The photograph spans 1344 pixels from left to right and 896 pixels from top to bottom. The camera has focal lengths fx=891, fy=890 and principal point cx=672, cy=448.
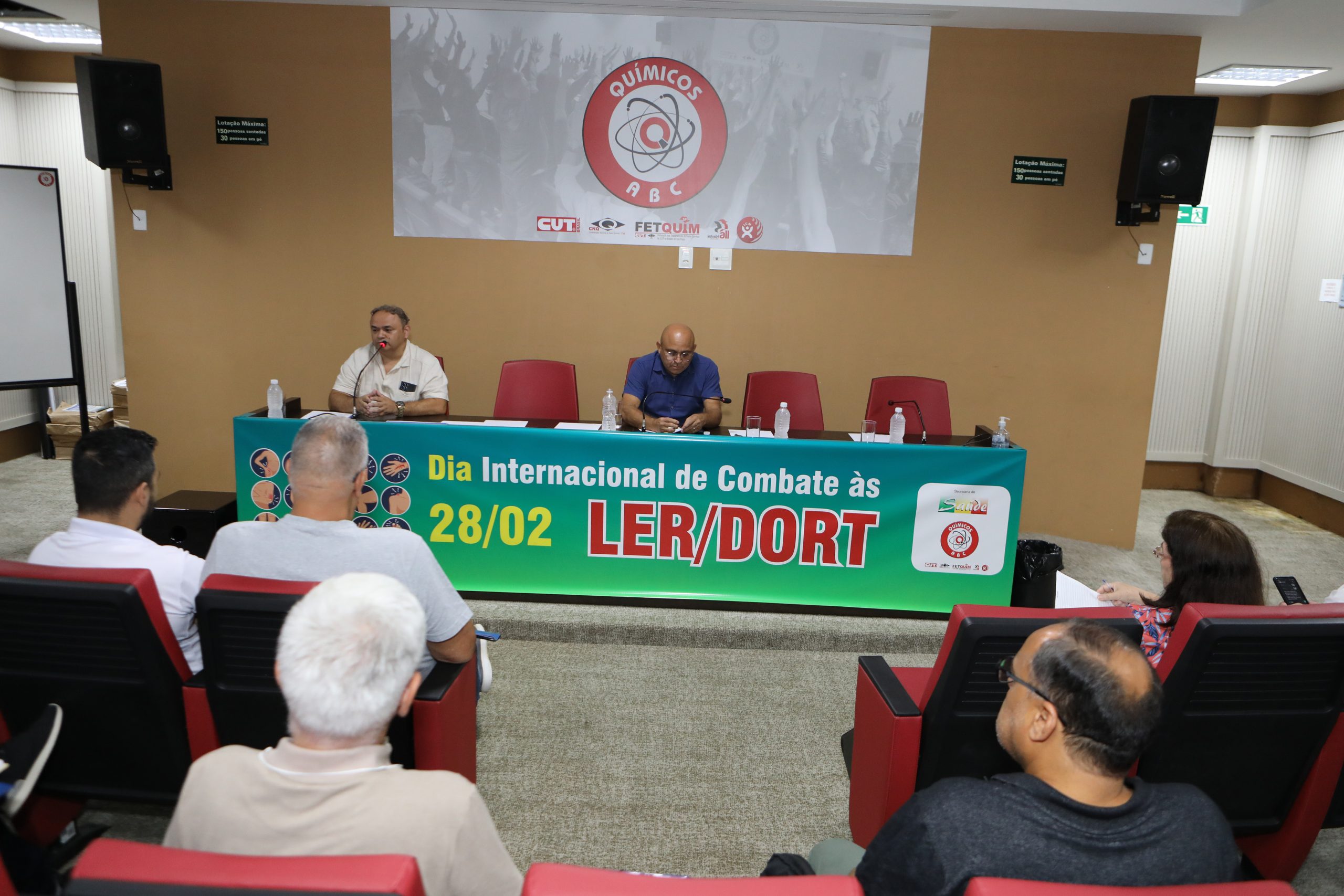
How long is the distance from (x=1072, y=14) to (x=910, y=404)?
2.34m

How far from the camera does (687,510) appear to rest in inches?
150

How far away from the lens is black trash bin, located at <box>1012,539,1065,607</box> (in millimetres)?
3857

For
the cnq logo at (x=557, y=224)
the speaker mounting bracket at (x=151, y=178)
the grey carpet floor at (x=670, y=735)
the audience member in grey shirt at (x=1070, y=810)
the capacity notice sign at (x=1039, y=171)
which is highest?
the capacity notice sign at (x=1039, y=171)

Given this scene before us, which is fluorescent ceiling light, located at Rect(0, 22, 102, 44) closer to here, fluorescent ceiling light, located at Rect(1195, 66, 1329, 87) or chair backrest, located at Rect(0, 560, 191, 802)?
chair backrest, located at Rect(0, 560, 191, 802)

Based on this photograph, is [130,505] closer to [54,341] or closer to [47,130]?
[54,341]

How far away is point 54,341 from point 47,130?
9.26 ft

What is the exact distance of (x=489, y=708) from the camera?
3221 millimetres

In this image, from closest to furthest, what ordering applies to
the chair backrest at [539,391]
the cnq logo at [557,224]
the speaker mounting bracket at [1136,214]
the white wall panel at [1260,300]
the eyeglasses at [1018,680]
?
the eyeglasses at [1018,680], the chair backrest at [539,391], the speaker mounting bracket at [1136,214], the cnq logo at [557,224], the white wall panel at [1260,300]

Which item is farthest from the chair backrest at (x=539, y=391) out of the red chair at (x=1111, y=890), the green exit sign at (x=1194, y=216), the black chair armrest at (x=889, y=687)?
the green exit sign at (x=1194, y=216)

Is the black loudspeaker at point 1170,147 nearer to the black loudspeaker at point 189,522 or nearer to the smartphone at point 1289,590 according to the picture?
the smartphone at point 1289,590

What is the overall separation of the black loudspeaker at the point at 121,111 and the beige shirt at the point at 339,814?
4.90m

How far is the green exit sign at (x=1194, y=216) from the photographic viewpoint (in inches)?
263

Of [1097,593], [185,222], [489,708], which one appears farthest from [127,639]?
[185,222]

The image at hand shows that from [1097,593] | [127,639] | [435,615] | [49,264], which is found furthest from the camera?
[49,264]
